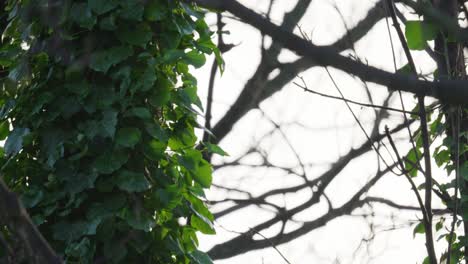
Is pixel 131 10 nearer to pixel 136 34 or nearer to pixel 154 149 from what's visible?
pixel 136 34

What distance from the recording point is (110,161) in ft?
7.11

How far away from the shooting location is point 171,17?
233 cm

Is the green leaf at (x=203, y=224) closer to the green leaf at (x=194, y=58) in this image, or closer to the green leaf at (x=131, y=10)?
the green leaf at (x=194, y=58)

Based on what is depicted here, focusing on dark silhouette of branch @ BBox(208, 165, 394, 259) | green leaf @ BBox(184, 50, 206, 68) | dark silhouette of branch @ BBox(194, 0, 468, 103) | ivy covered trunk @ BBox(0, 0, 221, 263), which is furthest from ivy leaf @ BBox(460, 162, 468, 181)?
dark silhouette of branch @ BBox(208, 165, 394, 259)

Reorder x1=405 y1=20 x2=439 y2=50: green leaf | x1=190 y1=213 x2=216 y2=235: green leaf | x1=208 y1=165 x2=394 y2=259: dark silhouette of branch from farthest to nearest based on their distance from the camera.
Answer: x1=208 y1=165 x2=394 y2=259: dark silhouette of branch, x1=190 y1=213 x2=216 y2=235: green leaf, x1=405 y1=20 x2=439 y2=50: green leaf

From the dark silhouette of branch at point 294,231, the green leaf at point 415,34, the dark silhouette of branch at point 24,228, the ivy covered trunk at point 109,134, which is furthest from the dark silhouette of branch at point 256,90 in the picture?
the dark silhouette of branch at point 24,228

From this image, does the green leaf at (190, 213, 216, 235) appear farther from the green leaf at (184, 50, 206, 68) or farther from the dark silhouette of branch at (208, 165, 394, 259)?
the dark silhouette of branch at (208, 165, 394, 259)

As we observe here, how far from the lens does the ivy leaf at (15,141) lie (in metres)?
2.26

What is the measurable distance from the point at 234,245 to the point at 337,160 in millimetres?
901

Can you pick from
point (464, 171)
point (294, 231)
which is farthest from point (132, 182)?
point (294, 231)

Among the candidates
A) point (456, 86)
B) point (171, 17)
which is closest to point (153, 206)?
point (171, 17)

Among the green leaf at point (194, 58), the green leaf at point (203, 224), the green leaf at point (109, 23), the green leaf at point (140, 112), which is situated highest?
the green leaf at point (109, 23)

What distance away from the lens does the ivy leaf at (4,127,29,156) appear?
2.26m

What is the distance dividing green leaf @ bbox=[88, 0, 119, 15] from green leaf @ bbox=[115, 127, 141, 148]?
14.4 inches
